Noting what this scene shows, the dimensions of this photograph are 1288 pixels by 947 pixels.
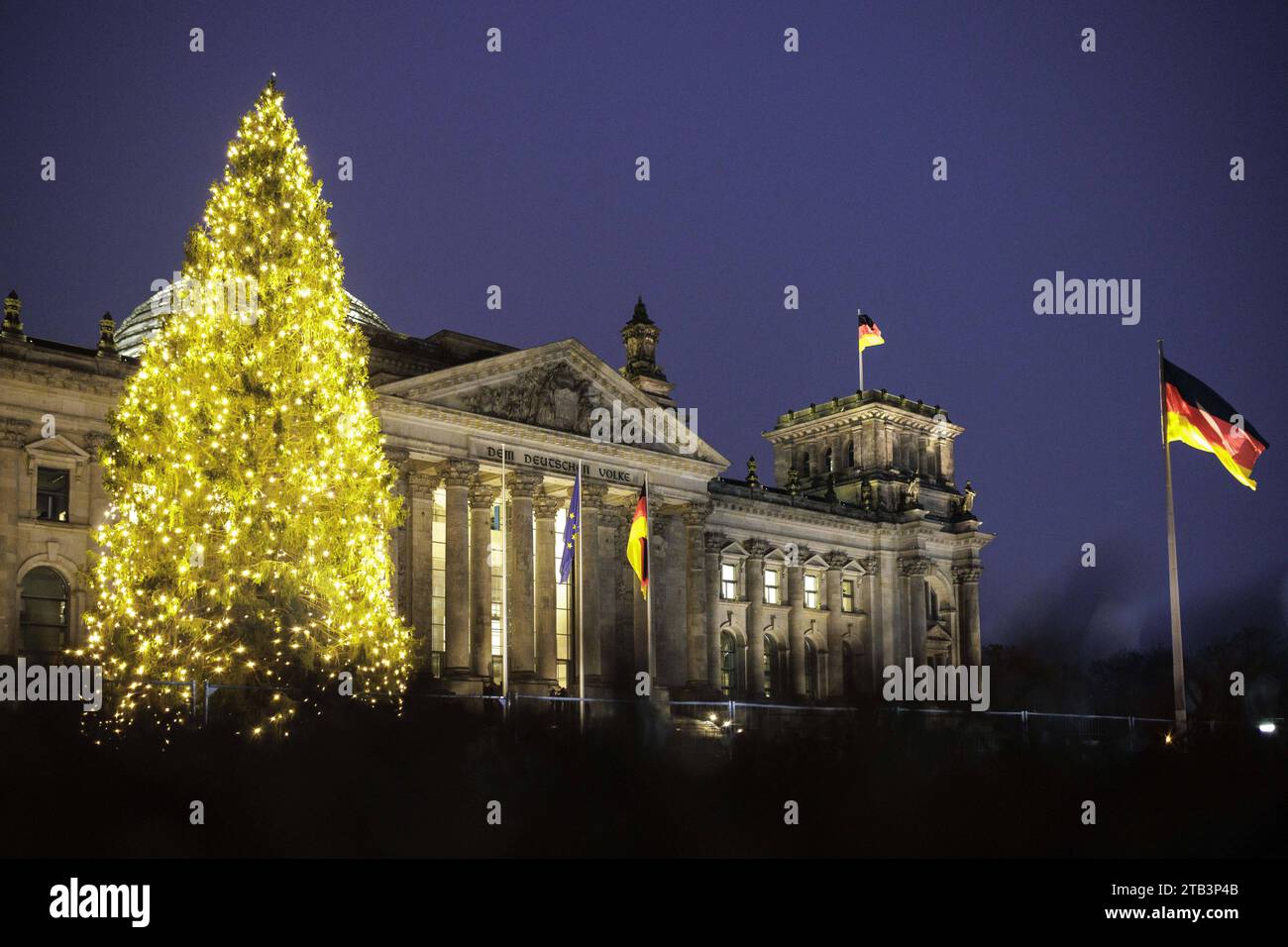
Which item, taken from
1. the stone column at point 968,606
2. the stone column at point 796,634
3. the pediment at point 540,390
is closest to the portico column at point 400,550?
the pediment at point 540,390

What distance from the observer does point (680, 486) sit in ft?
211

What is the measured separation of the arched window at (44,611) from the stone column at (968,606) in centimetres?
4983

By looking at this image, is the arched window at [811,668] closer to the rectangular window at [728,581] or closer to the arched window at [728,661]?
the arched window at [728,661]

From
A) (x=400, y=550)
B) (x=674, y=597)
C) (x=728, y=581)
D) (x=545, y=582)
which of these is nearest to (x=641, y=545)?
(x=400, y=550)

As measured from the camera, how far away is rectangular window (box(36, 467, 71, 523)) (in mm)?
47938

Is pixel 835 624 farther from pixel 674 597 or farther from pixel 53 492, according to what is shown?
pixel 53 492

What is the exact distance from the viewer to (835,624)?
7762 centimetres

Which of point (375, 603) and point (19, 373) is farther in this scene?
point (19, 373)

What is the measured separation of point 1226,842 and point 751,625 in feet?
136

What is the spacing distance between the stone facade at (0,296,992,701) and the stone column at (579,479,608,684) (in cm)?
9

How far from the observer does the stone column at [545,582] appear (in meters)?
58.5

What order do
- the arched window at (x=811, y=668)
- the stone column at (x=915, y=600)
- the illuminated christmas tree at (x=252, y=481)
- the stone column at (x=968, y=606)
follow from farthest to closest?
the stone column at (x=968, y=606) → the stone column at (x=915, y=600) → the arched window at (x=811, y=668) → the illuminated christmas tree at (x=252, y=481)
